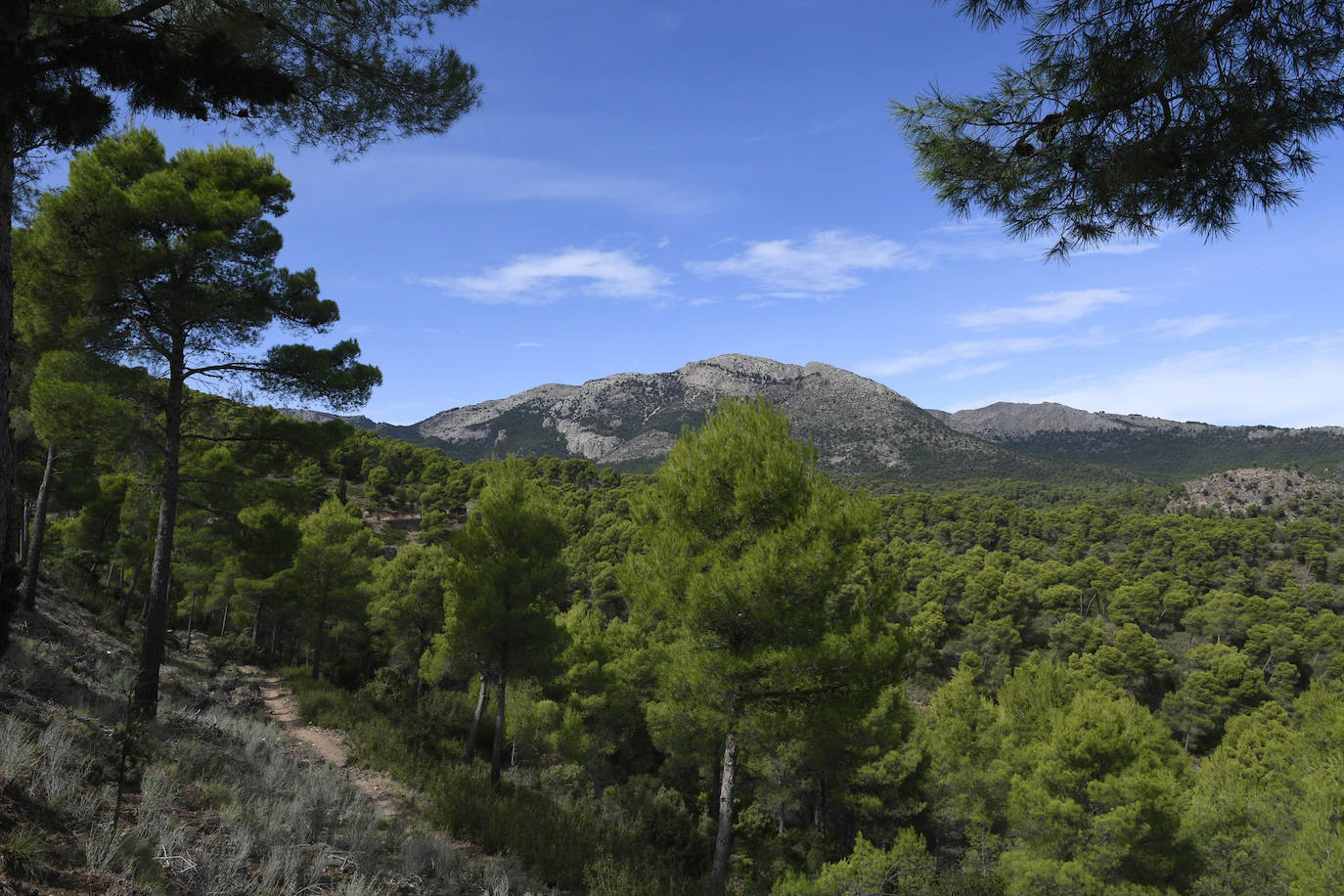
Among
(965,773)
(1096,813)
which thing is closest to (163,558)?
(1096,813)

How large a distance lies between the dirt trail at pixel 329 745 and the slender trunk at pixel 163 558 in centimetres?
321

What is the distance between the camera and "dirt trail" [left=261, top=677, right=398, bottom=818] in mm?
8859

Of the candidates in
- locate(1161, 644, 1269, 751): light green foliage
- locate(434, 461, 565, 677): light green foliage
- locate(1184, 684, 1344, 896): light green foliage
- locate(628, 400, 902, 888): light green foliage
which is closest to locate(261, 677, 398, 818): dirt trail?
locate(434, 461, 565, 677): light green foliage

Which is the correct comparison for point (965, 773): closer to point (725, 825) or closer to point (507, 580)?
point (725, 825)

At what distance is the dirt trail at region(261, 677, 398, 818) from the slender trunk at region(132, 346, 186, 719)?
3214mm

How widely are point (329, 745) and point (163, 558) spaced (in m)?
5.45

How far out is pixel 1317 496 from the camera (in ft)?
322

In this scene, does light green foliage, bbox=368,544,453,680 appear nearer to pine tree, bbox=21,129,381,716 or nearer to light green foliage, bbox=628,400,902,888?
pine tree, bbox=21,129,381,716

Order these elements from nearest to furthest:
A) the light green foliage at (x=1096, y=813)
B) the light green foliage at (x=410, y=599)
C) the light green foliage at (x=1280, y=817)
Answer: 1. the light green foliage at (x=1280, y=817)
2. the light green foliage at (x=1096, y=813)
3. the light green foliage at (x=410, y=599)

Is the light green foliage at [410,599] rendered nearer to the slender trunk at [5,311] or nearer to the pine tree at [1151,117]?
the slender trunk at [5,311]

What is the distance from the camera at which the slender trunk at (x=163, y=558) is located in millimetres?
8359

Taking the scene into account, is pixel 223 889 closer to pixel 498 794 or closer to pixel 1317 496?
pixel 498 794

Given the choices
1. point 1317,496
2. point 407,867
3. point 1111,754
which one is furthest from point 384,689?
point 1317,496

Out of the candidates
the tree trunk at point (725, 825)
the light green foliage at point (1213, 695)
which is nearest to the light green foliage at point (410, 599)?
the tree trunk at point (725, 825)
